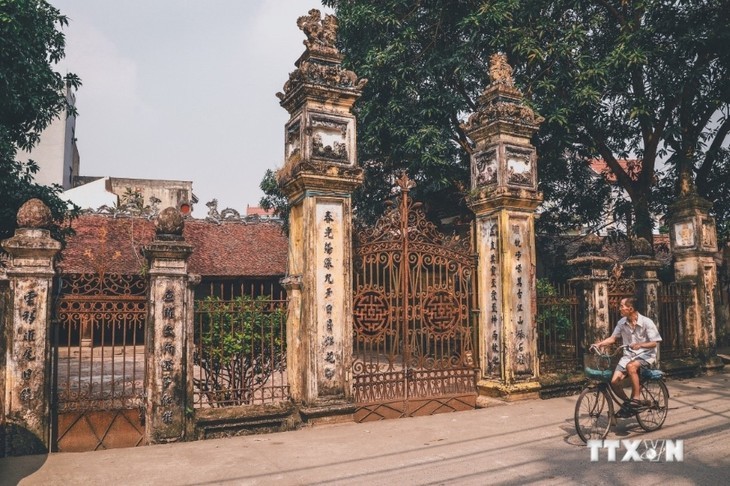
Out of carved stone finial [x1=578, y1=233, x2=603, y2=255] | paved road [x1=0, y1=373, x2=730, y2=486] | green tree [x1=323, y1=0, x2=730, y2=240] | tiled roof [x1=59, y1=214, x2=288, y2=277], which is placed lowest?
paved road [x1=0, y1=373, x2=730, y2=486]

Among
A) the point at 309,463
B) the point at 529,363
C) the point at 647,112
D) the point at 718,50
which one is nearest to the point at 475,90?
the point at 647,112

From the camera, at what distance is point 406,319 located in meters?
7.94

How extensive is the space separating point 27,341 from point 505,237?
6.26 m

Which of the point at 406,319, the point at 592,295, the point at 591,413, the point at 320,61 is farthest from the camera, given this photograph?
the point at 592,295

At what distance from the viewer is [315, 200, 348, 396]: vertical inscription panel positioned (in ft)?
23.5

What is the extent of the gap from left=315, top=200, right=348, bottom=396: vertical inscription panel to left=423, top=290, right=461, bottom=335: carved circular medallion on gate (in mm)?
1463

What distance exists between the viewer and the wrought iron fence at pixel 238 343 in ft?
22.7

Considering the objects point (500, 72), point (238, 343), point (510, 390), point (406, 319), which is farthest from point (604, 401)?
point (500, 72)

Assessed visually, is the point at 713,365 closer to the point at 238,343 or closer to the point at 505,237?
the point at 505,237

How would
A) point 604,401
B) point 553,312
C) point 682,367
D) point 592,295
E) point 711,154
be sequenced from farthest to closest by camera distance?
point 711,154
point 682,367
point 553,312
point 592,295
point 604,401

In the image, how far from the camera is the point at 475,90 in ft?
51.1

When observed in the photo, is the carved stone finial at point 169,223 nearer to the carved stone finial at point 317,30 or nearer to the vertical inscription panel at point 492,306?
the carved stone finial at point 317,30

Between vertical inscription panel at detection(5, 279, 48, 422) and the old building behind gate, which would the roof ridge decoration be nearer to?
the old building behind gate

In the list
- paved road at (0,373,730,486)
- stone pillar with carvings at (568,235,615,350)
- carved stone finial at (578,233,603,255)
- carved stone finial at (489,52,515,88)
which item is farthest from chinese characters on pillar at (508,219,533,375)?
carved stone finial at (489,52,515,88)
